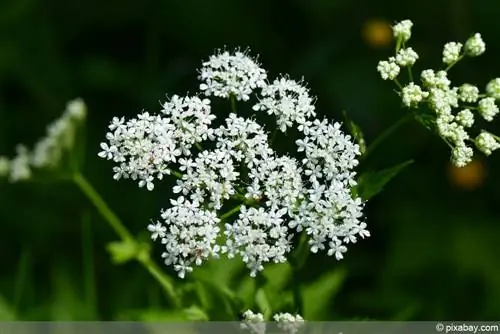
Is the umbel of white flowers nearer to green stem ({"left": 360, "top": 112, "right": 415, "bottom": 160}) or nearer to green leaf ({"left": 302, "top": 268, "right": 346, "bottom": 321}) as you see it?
green stem ({"left": 360, "top": 112, "right": 415, "bottom": 160})

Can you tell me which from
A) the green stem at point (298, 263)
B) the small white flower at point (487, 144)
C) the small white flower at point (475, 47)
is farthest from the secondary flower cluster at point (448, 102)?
the green stem at point (298, 263)

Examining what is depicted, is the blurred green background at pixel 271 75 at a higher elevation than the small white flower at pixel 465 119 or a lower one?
higher

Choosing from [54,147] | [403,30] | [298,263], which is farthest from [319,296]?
[54,147]

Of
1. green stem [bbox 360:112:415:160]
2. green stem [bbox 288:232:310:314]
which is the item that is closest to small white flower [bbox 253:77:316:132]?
green stem [bbox 360:112:415:160]

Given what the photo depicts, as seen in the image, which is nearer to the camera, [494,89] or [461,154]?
[461,154]

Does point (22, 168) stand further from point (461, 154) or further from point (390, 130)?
point (461, 154)

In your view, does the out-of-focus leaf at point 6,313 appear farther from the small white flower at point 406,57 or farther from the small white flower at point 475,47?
the small white flower at point 475,47

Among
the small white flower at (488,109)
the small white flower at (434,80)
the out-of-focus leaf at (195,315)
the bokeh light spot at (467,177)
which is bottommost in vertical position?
the out-of-focus leaf at (195,315)
